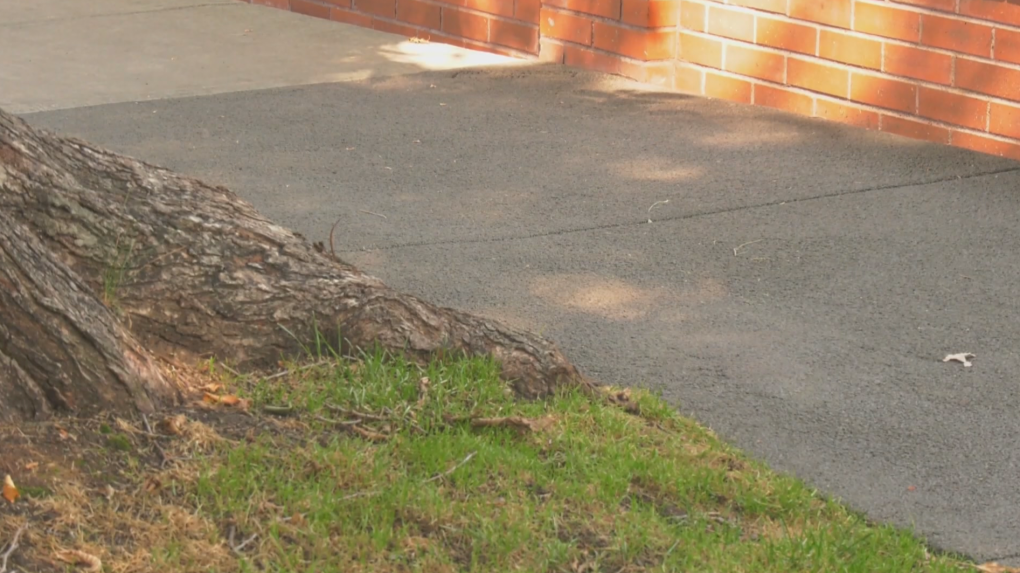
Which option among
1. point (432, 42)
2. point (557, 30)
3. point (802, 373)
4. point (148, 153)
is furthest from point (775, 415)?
point (432, 42)

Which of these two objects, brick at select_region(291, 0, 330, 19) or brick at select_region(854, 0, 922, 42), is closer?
brick at select_region(854, 0, 922, 42)

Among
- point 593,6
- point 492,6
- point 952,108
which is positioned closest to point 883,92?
point 952,108

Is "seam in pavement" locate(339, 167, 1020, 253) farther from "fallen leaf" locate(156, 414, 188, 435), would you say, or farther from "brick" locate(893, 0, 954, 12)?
"fallen leaf" locate(156, 414, 188, 435)

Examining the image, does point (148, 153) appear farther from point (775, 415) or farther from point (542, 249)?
point (775, 415)

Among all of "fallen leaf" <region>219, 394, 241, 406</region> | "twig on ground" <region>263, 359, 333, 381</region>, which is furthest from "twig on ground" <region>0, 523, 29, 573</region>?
"twig on ground" <region>263, 359, 333, 381</region>

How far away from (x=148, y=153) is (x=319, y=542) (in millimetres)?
4631

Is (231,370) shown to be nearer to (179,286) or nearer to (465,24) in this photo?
(179,286)

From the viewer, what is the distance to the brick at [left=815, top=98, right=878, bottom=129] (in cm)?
833

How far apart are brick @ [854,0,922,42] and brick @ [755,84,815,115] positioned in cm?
56

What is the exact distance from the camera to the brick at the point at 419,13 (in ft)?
34.7

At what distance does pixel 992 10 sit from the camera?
25.0 ft

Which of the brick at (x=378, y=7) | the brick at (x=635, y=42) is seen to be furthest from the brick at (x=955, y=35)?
the brick at (x=378, y=7)

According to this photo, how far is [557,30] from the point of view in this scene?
982 centimetres

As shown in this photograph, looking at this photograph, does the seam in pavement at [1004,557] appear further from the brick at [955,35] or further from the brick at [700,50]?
the brick at [700,50]
